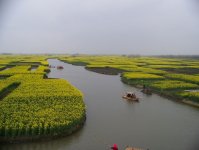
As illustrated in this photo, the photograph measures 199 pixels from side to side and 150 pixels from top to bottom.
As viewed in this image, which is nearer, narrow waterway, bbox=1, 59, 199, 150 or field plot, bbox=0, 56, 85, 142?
field plot, bbox=0, 56, 85, 142

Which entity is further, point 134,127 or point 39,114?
point 134,127

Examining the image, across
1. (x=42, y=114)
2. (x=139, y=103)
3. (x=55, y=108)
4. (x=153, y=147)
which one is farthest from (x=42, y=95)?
(x=153, y=147)

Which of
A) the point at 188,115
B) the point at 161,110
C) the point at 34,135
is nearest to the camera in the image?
the point at 34,135

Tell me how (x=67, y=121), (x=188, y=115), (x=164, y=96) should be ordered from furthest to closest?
(x=164, y=96) < (x=188, y=115) < (x=67, y=121)

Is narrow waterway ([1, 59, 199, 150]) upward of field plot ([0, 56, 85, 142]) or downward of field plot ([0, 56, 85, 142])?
downward

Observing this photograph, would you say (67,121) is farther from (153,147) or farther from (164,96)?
(164,96)

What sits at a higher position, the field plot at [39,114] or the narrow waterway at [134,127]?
the field plot at [39,114]

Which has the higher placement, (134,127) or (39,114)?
(39,114)

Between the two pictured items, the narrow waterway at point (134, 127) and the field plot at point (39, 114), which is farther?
the narrow waterway at point (134, 127)
